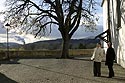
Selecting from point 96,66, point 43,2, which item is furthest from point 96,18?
point 96,66

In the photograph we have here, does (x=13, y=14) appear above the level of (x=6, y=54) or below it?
above

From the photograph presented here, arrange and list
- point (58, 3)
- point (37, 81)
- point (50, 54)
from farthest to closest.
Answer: point (50, 54) → point (58, 3) → point (37, 81)

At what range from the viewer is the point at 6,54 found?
43.8 m

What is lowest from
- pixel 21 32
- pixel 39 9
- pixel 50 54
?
pixel 50 54

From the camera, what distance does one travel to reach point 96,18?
4297cm

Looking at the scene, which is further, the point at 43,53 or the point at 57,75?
the point at 43,53

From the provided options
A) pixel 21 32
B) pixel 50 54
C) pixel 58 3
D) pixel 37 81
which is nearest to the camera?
pixel 37 81

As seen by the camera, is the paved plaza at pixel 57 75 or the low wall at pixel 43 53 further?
the low wall at pixel 43 53

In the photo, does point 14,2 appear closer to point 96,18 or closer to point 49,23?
point 49,23

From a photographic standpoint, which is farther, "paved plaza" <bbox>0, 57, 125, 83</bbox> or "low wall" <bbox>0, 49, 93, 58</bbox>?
"low wall" <bbox>0, 49, 93, 58</bbox>

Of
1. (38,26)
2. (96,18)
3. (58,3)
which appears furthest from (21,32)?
(96,18)

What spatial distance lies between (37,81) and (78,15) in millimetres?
25078

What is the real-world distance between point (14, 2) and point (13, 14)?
1.50 m

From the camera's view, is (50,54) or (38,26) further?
(50,54)
